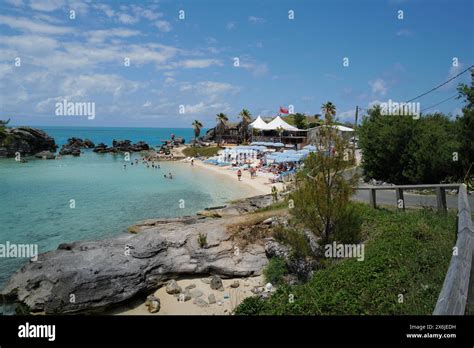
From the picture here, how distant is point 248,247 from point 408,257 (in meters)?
9.87

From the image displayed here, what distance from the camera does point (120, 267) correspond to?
14789mm

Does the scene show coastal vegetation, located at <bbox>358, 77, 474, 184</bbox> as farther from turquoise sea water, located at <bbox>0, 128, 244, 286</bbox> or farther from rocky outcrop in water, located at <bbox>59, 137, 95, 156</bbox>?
rocky outcrop in water, located at <bbox>59, 137, 95, 156</bbox>

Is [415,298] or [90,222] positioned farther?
[90,222]

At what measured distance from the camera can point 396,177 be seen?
1009 inches

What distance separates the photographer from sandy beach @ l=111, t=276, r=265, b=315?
12531 mm

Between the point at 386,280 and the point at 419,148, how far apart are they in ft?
60.4

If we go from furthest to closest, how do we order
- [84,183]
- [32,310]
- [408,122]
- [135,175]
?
[135,175], [84,183], [408,122], [32,310]

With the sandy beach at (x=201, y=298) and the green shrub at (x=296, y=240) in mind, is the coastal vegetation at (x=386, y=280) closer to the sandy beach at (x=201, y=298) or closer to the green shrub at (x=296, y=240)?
the green shrub at (x=296, y=240)

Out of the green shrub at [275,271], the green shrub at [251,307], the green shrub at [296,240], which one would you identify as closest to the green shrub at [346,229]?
the green shrub at [296,240]

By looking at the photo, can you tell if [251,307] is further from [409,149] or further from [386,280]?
[409,149]

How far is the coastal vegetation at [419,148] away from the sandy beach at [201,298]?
44.7 ft

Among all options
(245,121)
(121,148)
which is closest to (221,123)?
(245,121)
